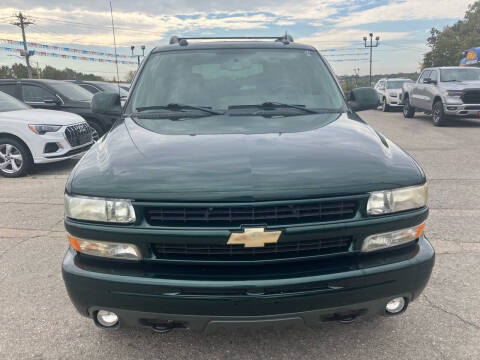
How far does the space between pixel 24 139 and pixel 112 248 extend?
617 centimetres

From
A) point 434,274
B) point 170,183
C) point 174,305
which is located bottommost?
point 434,274

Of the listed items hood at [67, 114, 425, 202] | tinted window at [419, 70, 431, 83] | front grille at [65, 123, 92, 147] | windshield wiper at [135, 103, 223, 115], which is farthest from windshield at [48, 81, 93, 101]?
tinted window at [419, 70, 431, 83]

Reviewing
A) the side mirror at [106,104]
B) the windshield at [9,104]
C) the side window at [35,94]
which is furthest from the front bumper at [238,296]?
the side window at [35,94]

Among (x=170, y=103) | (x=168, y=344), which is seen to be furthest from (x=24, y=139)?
(x=168, y=344)

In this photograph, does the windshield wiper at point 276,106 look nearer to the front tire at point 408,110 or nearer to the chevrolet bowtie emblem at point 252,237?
the chevrolet bowtie emblem at point 252,237

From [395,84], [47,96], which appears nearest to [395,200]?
[47,96]

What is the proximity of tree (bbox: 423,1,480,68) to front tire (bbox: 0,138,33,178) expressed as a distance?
153ft

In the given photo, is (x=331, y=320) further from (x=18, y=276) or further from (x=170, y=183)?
(x=18, y=276)

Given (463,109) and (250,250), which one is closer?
(250,250)

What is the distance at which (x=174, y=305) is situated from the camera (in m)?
1.96

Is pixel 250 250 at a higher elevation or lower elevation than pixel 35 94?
lower

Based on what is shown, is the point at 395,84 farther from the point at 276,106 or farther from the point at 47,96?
the point at 276,106

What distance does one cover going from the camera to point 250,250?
1.98 meters

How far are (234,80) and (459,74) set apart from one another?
13.1 m
